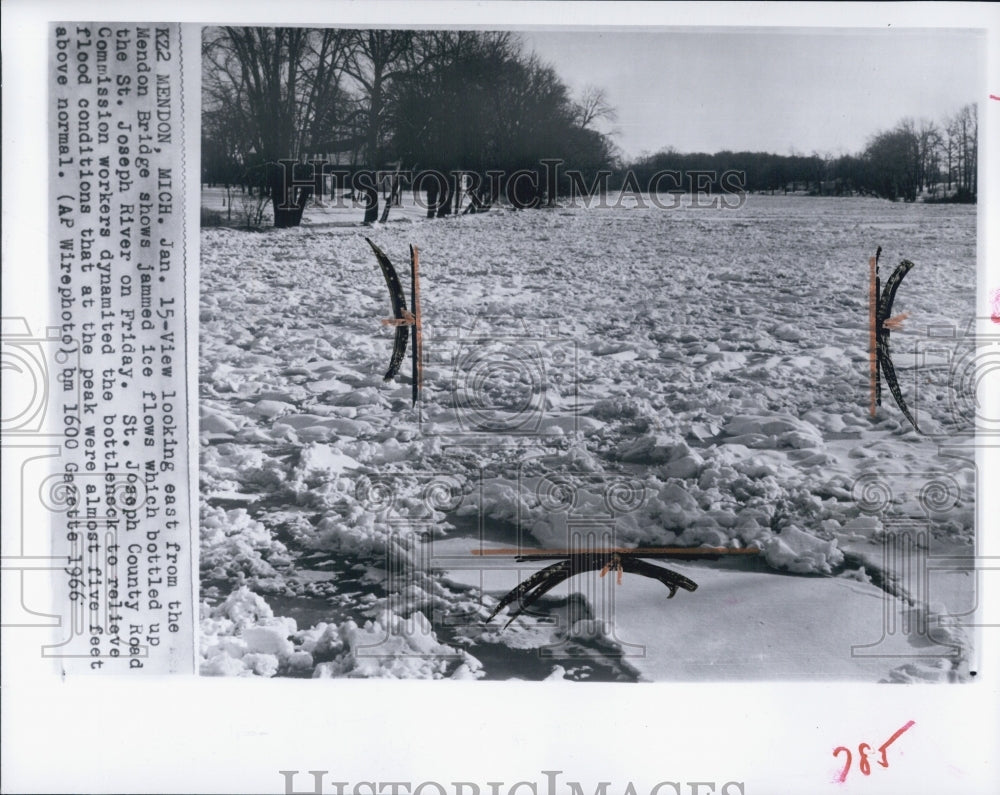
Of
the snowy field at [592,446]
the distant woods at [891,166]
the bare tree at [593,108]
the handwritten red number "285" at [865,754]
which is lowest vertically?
the handwritten red number "285" at [865,754]

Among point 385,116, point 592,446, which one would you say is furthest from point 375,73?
point 592,446

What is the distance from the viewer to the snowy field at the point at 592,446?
155 cm

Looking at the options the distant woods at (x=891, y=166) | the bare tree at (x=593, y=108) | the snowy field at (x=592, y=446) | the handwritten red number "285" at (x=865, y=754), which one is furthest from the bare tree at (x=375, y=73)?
the handwritten red number "285" at (x=865, y=754)

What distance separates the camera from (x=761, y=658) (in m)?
1.55

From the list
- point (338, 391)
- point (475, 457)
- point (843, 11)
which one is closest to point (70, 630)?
point (338, 391)

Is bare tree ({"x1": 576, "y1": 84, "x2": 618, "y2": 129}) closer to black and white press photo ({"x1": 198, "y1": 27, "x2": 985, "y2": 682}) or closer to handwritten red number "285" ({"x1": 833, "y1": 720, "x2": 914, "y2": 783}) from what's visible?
black and white press photo ({"x1": 198, "y1": 27, "x2": 985, "y2": 682})

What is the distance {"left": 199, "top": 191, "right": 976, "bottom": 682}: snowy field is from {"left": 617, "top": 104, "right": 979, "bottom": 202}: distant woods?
1.5 inches

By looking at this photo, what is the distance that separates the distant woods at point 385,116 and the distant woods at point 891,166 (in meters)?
0.16

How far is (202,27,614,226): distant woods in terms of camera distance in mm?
1574

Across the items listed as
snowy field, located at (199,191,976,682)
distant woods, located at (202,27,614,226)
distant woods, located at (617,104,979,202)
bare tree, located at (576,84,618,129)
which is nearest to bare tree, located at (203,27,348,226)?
distant woods, located at (202,27,614,226)

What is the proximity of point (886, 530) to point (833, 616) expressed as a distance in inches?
7.6

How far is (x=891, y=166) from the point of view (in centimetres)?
161
